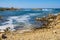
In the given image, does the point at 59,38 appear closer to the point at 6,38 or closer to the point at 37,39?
the point at 37,39

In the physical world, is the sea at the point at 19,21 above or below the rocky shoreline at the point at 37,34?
below

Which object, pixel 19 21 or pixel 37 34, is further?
pixel 19 21

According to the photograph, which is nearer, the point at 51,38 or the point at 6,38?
the point at 51,38

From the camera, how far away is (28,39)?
10867 millimetres

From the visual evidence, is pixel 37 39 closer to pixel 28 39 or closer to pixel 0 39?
pixel 28 39

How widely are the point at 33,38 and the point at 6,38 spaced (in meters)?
2.07

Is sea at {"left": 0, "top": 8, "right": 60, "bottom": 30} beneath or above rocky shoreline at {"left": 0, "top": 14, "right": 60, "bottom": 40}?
beneath

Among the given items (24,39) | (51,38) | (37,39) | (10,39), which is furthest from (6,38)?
(51,38)

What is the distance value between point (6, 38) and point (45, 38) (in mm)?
2863

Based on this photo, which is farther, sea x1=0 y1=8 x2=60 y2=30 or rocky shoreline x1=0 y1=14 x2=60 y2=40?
sea x1=0 y1=8 x2=60 y2=30

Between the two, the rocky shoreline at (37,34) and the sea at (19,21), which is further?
the sea at (19,21)

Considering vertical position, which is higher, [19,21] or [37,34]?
[37,34]

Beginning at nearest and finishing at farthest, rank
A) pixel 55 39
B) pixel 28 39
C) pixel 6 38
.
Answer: pixel 55 39, pixel 28 39, pixel 6 38


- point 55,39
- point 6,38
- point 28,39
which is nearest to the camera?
point 55,39
